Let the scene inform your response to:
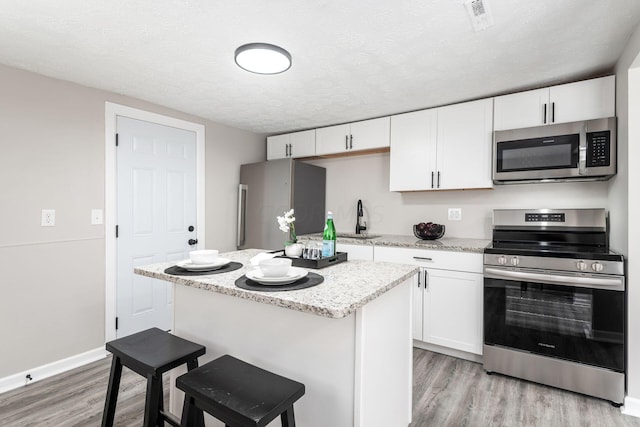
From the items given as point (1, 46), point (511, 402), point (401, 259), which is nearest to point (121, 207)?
point (1, 46)

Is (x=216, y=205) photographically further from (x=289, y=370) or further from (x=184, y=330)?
(x=289, y=370)

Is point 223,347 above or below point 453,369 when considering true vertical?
above

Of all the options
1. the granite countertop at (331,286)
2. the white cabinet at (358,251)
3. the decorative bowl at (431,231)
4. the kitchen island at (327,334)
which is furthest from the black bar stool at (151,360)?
the decorative bowl at (431,231)

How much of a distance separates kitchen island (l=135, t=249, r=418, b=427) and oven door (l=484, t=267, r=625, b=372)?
103 cm

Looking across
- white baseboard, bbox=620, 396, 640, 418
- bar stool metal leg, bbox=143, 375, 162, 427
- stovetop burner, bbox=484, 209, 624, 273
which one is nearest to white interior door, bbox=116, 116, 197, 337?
bar stool metal leg, bbox=143, 375, 162, 427

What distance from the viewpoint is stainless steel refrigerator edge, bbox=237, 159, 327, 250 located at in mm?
3617

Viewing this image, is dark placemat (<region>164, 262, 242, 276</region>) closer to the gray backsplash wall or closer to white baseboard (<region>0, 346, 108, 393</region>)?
white baseboard (<region>0, 346, 108, 393</region>)

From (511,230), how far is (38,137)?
3.76 meters

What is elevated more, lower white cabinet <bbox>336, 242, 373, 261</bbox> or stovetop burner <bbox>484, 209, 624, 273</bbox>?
stovetop burner <bbox>484, 209, 624, 273</bbox>

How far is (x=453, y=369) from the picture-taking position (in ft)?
8.36

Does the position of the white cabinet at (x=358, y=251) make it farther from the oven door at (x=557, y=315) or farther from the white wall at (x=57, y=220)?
the white wall at (x=57, y=220)

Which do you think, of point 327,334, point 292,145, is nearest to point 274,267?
point 327,334

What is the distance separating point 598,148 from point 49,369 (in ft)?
14.1

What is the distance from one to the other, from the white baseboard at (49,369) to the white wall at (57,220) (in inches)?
1.4
